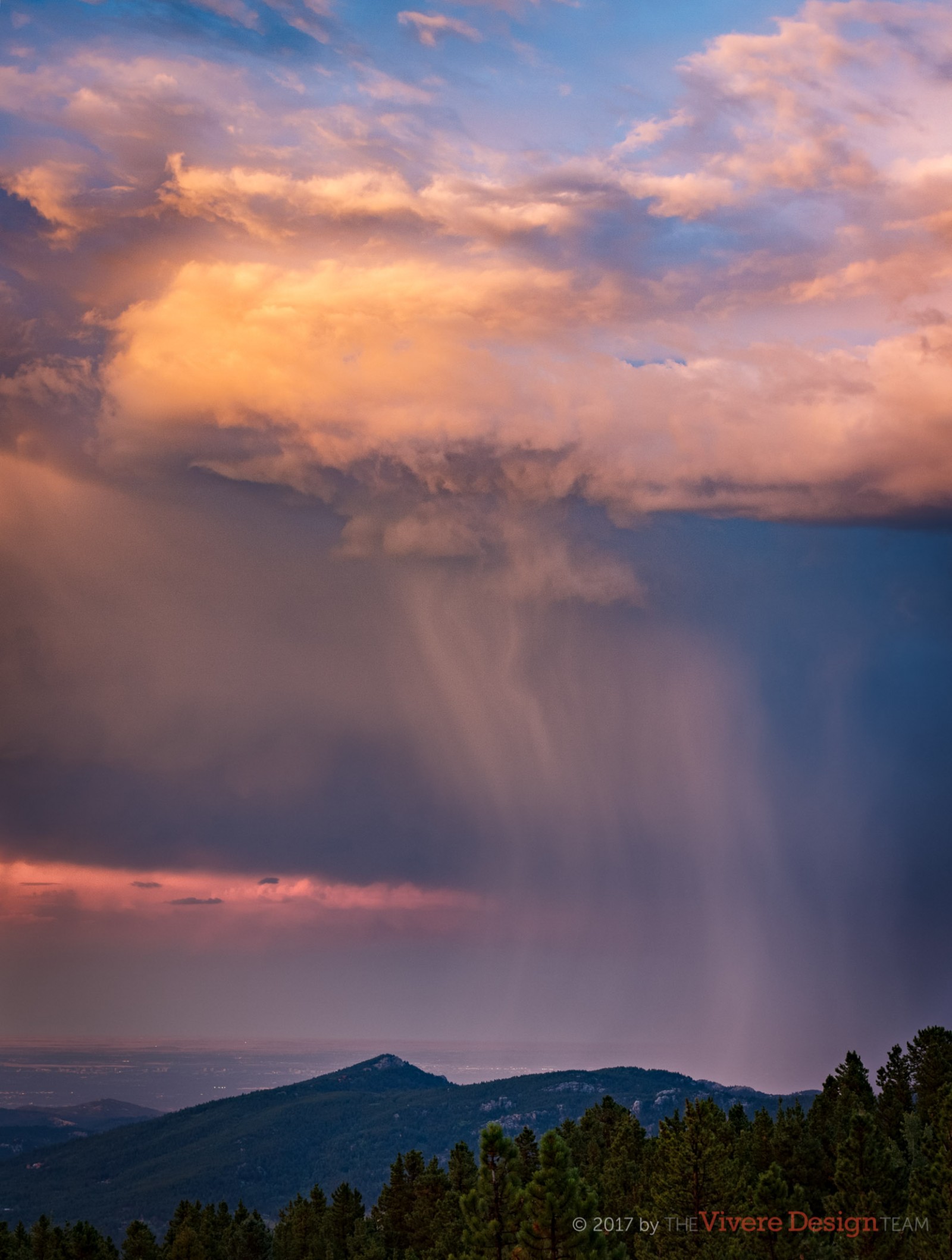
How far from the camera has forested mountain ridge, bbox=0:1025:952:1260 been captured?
75.4 metres

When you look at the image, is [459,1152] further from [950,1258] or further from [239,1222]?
[950,1258]

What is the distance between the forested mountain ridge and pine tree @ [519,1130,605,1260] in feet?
0.25

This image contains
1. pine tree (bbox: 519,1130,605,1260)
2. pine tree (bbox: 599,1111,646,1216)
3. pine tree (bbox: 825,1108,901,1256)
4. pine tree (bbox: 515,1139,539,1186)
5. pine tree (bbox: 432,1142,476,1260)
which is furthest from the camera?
pine tree (bbox: 515,1139,539,1186)

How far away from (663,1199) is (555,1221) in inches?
1107

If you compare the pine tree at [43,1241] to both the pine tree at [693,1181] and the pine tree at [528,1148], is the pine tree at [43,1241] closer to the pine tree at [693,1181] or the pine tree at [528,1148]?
the pine tree at [528,1148]

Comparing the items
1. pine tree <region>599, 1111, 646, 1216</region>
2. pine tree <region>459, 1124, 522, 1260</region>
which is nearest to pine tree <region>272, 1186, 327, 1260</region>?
pine tree <region>599, 1111, 646, 1216</region>

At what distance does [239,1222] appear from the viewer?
17562 cm

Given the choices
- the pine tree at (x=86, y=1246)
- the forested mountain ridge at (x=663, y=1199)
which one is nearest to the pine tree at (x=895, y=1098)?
the forested mountain ridge at (x=663, y=1199)

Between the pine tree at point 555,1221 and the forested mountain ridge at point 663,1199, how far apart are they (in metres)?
0.08

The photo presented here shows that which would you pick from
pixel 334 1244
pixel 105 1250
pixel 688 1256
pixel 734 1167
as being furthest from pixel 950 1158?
pixel 105 1250

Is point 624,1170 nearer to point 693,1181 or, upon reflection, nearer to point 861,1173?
point 693,1181

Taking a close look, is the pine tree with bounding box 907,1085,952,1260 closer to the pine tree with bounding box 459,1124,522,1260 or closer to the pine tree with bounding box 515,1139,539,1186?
the pine tree with bounding box 459,1124,522,1260

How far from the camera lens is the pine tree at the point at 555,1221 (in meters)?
73.2

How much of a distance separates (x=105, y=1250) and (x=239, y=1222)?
32494 mm
